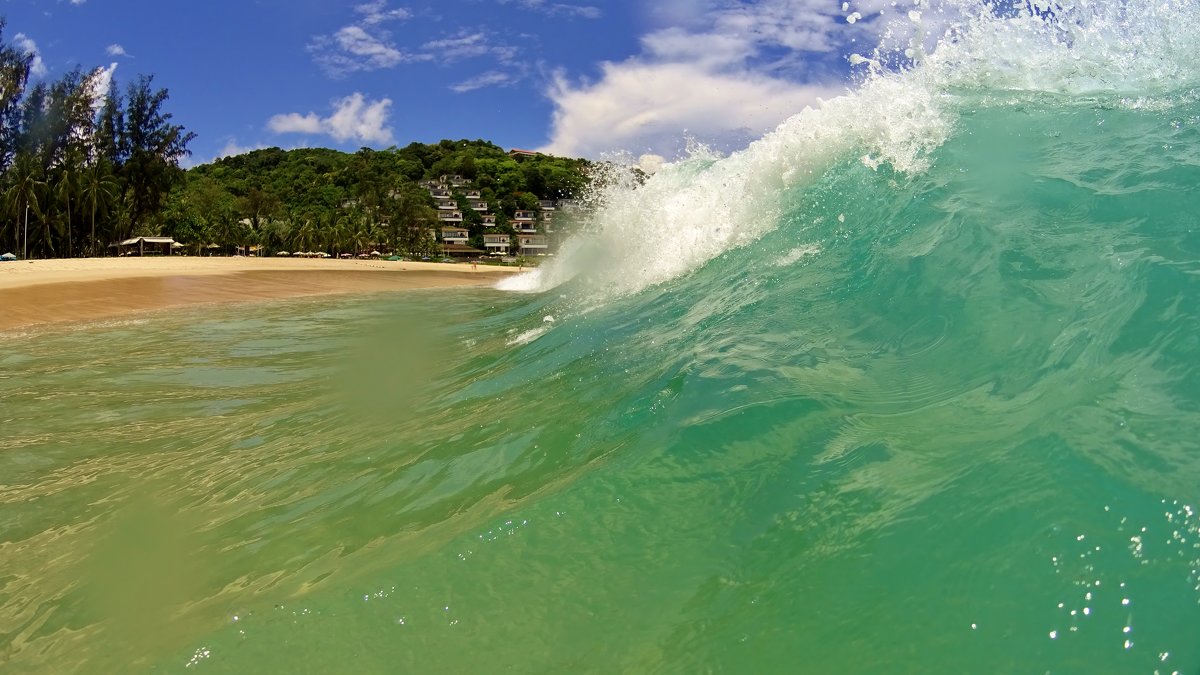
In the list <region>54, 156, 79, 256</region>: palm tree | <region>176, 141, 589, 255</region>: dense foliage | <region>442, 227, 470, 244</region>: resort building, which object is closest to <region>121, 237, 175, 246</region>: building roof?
<region>54, 156, 79, 256</region>: palm tree

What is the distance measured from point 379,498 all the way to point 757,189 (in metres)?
5.39

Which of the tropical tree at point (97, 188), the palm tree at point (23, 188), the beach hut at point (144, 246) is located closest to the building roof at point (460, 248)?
the beach hut at point (144, 246)

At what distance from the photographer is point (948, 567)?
2.09 m

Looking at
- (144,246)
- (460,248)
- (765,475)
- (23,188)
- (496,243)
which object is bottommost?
(765,475)

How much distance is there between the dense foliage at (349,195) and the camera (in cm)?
8150

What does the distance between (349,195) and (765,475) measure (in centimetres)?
11773

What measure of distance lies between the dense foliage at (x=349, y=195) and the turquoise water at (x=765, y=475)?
5878 centimetres

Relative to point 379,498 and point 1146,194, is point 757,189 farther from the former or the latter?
point 379,498

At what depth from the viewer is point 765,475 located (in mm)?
2746

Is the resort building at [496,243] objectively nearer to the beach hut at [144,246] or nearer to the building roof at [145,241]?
the beach hut at [144,246]

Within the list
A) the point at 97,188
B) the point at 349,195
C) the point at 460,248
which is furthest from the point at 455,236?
the point at 97,188

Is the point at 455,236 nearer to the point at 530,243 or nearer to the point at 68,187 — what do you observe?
the point at 530,243

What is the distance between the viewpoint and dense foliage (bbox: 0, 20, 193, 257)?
45219mm

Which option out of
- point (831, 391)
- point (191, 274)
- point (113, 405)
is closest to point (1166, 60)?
point (831, 391)
